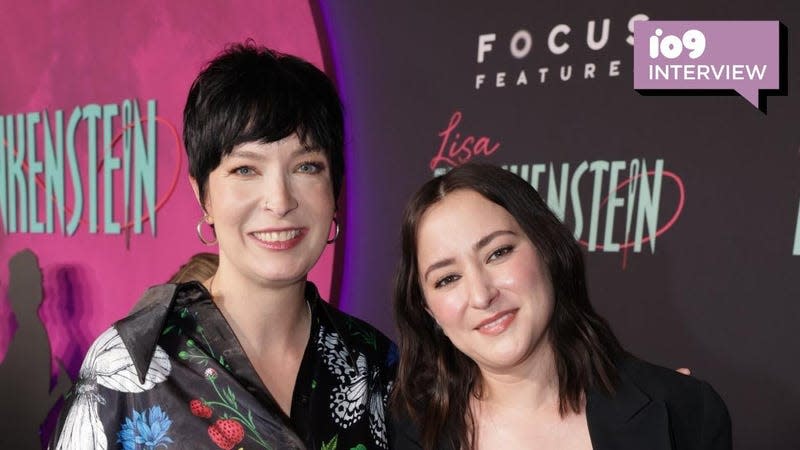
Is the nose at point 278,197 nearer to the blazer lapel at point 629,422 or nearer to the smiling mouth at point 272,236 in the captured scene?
the smiling mouth at point 272,236

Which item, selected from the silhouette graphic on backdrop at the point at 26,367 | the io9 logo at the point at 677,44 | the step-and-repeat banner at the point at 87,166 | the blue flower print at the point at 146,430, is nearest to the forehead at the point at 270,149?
the blue flower print at the point at 146,430

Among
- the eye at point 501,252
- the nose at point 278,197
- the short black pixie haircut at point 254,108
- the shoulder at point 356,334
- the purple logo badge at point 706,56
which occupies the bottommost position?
the shoulder at point 356,334

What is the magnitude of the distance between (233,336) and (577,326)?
2.56 ft

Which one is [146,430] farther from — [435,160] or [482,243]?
[435,160]

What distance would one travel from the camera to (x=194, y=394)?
5.41 feet

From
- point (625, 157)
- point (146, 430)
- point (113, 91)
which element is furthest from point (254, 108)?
point (113, 91)

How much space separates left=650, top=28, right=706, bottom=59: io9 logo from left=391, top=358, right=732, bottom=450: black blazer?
153cm

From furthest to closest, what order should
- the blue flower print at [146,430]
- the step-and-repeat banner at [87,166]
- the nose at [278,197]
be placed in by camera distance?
the step-and-repeat banner at [87,166] → the nose at [278,197] → the blue flower print at [146,430]

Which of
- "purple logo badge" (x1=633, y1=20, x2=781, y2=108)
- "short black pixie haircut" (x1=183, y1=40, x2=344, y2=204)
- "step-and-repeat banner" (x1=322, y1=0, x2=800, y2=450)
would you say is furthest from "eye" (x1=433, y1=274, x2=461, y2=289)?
"purple logo badge" (x1=633, y1=20, x2=781, y2=108)

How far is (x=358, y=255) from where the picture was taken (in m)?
3.68

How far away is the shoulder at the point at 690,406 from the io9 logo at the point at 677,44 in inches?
59.9

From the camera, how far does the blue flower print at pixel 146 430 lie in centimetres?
157

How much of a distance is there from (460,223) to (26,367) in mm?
3750

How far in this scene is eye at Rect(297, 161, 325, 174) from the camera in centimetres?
176
